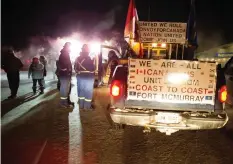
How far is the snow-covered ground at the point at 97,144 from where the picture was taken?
4.62m

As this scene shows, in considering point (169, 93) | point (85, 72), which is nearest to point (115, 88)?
point (169, 93)

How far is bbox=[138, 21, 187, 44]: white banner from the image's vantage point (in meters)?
6.72

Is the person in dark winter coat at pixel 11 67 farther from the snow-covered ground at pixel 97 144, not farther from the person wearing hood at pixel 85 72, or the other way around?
the person wearing hood at pixel 85 72

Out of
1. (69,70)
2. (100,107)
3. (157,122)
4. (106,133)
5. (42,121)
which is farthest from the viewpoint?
(100,107)

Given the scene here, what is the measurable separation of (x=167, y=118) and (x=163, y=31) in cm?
262

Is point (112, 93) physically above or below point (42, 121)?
above

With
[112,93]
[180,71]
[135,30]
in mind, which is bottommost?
[112,93]

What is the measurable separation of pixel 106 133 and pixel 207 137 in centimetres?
228

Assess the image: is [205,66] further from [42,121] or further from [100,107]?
[100,107]

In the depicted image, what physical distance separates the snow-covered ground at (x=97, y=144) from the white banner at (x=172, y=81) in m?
0.98

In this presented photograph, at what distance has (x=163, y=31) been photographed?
671 centimetres

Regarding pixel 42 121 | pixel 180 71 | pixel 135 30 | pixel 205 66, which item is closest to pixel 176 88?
pixel 180 71

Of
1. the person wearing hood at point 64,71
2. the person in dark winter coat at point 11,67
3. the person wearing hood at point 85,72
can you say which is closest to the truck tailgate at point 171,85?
the person wearing hood at point 85,72

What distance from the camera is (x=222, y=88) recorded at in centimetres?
509
